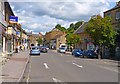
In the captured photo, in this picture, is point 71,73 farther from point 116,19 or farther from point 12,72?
point 116,19

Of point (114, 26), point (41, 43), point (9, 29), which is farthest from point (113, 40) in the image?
point (41, 43)

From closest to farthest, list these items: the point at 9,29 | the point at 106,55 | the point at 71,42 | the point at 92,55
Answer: the point at 9,29 → the point at 92,55 → the point at 106,55 → the point at 71,42

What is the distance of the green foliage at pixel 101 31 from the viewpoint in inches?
1895

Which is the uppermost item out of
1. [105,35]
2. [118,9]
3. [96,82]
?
[118,9]

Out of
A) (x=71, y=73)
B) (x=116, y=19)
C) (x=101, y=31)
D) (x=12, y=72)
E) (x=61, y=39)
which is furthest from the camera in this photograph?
(x=61, y=39)

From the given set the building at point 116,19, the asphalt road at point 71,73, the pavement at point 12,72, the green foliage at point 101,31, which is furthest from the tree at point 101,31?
the pavement at point 12,72

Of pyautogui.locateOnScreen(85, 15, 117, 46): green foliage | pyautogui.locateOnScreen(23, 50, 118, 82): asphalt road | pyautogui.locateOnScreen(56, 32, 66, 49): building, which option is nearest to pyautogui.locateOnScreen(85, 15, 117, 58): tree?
pyautogui.locateOnScreen(85, 15, 117, 46): green foliage

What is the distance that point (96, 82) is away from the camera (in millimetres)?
15266

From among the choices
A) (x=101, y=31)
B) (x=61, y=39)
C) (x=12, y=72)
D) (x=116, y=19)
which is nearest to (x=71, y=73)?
(x=12, y=72)

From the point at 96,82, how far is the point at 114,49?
37222 mm

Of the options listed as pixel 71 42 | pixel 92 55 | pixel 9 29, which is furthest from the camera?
pixel 71 42

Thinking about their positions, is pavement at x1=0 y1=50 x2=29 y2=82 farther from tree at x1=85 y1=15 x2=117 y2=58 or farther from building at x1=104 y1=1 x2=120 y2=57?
building at x1=104 y1=1 x2=120 y2=57

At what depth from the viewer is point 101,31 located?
48.2m

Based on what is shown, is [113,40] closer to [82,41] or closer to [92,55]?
[92,55]
